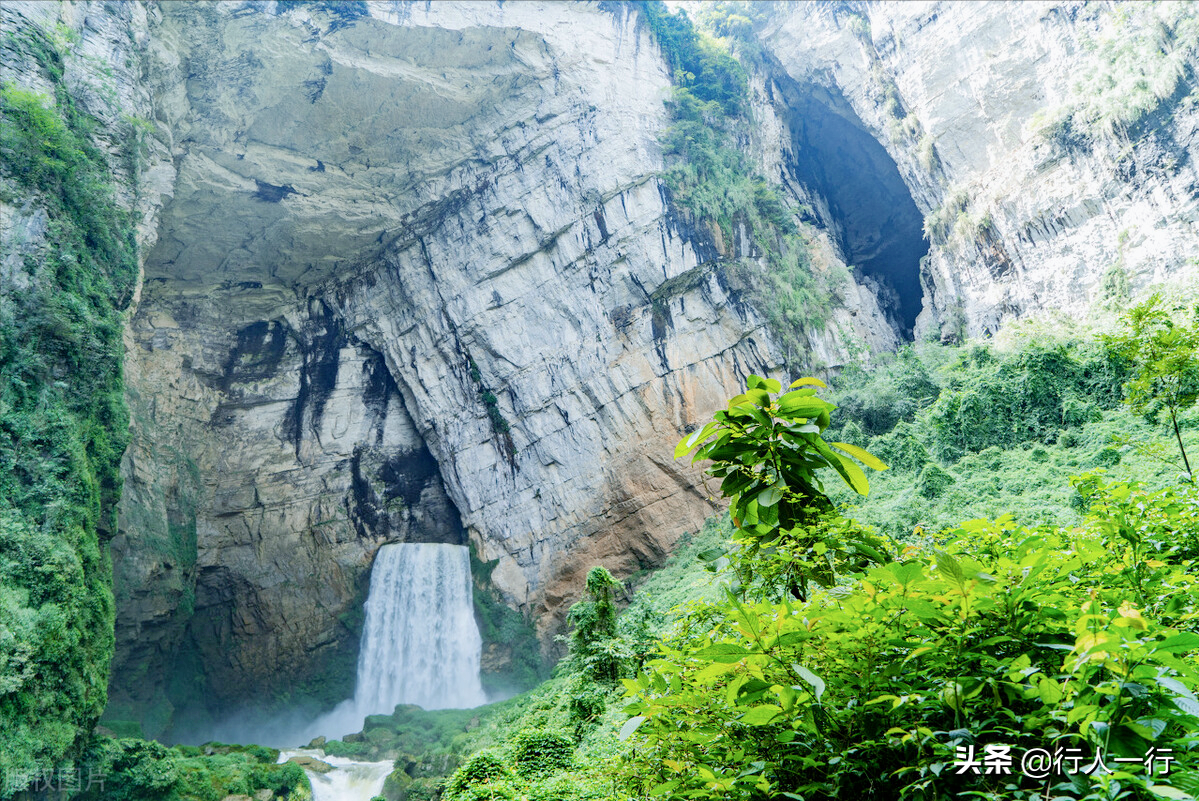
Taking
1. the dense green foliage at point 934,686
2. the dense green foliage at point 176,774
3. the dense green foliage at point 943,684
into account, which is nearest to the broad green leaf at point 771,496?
the dense green foliage at point 943,684

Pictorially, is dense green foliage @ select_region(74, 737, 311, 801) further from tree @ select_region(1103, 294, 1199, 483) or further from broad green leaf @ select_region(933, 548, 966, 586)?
tree @ select_region(1103, 294, 1199, 483)

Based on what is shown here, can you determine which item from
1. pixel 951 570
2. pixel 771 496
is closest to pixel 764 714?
pixel 951 570

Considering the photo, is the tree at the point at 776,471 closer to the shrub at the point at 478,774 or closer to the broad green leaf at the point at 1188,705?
the broad green leaf at the point at 1188,705

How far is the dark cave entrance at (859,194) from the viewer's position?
1013 inches

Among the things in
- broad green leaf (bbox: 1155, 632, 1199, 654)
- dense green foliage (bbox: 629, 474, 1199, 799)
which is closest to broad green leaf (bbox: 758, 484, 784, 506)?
dense green foliage (bbox: 629, 474, 1199, 799)

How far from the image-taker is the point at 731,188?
2128 cm

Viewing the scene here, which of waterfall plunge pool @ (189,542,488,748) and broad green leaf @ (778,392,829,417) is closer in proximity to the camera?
broad green leaf @ (778,392,829,417)

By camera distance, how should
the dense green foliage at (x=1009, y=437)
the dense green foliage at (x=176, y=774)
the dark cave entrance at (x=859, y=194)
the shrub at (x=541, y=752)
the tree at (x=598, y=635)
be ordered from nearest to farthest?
the shrub at (x=541, y=752), the dense green foliage at (x=1009, y=437), the tree at (x=598, y=635), the dense green foliage at (x=176, y=774), the dark cave entrance at (x=859, y=194)

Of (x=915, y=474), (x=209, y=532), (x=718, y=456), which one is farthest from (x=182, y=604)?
(x=718, y=456)

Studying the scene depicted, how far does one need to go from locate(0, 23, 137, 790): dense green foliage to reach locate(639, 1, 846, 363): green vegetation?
49.3ft

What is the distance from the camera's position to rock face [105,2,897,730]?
18594 mm

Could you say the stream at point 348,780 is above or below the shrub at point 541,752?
below

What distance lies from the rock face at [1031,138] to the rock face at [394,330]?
4769 mm

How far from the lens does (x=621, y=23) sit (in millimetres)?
21844
